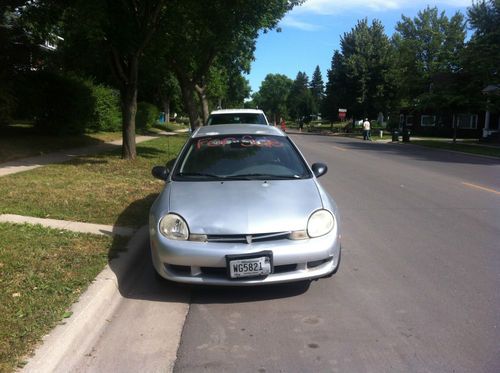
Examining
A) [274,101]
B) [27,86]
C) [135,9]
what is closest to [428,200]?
[135,9]

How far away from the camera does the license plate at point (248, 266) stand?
4309mm

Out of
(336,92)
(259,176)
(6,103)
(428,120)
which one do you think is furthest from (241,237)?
(336,92)

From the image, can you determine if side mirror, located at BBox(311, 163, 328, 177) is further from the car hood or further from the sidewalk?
the sidewalk

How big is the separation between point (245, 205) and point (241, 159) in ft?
4.28

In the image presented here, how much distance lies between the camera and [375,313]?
14.4 ft

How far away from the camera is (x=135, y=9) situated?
45.6 ft

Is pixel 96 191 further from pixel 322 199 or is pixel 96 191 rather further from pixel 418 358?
pixel 418 358

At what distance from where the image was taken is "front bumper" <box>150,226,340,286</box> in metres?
4.35

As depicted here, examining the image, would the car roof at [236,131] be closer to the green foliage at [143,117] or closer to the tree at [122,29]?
the tree at [122,29]

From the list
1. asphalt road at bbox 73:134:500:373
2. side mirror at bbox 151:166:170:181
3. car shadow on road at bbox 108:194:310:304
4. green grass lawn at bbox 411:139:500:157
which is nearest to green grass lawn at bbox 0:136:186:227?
side mirror at bbox 151:166:170:181

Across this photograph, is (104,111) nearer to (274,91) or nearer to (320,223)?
(320,223)

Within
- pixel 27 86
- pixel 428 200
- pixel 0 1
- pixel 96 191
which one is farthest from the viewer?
pixel 27 86

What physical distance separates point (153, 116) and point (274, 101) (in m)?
120

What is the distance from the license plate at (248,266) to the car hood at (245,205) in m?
0.23
